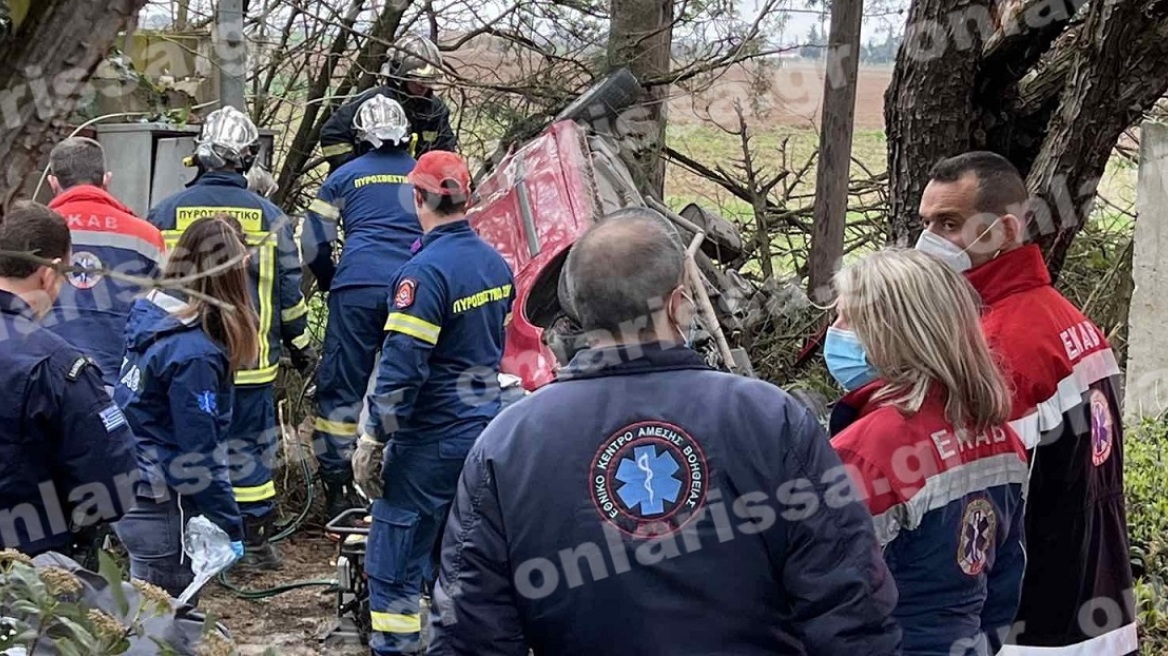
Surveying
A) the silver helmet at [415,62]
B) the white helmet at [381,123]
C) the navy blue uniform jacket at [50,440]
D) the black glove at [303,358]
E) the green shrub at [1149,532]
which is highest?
the silver helmet at [415,62]

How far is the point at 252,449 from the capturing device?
598 centimetres

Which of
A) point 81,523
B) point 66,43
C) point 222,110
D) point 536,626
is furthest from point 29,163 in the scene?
point 222,110

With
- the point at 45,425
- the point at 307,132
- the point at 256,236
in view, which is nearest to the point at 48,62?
the point at 45,425

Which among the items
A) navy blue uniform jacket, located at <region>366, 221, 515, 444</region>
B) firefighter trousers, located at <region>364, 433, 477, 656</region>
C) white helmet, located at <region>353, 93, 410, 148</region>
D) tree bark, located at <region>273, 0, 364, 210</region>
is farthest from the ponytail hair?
tree bark, located at <region>273, 0, 364, 210</region>

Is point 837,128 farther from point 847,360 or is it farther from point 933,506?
point 933,506

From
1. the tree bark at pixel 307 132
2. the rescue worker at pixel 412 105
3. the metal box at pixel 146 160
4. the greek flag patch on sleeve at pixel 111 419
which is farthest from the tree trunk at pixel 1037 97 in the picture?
the tree bark at pixel 307 132

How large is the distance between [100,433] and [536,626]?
1.72 meters

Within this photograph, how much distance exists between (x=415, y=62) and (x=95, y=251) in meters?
2.30

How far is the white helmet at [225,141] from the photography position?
19.6 feet

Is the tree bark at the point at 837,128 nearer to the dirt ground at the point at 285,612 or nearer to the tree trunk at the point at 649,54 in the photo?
the tree trunk at the point at 649,54

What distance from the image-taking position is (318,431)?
21.4ft

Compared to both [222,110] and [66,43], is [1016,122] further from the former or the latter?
[66,43]

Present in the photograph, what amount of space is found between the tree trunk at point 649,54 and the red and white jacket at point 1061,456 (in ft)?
14.9

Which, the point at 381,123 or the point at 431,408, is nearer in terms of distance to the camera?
the point at 431,408
